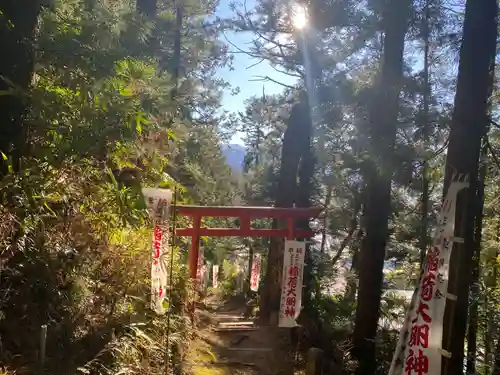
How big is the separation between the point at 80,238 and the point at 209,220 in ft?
55.0

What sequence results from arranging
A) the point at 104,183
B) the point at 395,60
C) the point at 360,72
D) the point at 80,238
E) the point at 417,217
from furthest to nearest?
the point at 417,217 < the point at 360,72 < the point at 395,60 < the point at 104,183 < the point at 80,238

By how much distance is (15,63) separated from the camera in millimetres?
5328

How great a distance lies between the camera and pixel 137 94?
17.9ft

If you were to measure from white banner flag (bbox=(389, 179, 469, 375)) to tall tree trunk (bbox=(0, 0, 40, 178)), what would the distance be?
4509mm

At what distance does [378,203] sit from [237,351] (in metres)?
4.44

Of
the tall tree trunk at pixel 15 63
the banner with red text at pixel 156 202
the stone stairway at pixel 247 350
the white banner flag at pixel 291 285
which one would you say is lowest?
the stone stairway at pixel 247 350

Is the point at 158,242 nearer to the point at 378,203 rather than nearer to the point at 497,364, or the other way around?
the point at 378,203

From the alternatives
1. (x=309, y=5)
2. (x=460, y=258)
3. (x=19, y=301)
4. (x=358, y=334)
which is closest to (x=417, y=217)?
(x=358, y=334)

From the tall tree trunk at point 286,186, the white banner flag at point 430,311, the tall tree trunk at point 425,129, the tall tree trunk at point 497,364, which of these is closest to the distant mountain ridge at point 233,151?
the tall tree trunk at point 286,186

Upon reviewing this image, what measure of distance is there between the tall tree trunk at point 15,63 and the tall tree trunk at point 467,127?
16.3 feet

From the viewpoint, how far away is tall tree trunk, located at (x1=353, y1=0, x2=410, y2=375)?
8.22 meters

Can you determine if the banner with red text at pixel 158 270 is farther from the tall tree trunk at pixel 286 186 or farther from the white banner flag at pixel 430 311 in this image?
the tall tree trunk at pixel 286 186

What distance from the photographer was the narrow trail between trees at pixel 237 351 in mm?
8505

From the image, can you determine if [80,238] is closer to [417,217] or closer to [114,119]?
[114,119]
